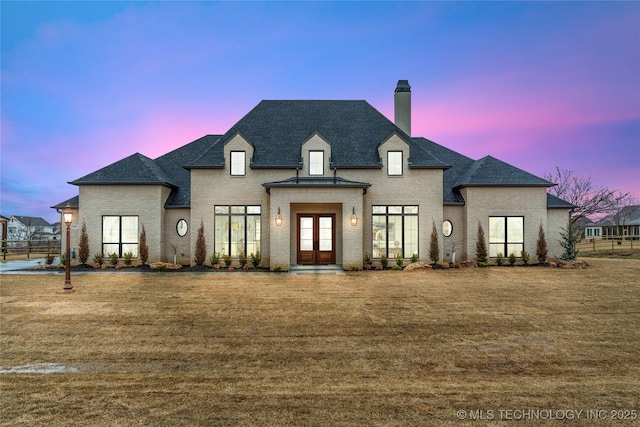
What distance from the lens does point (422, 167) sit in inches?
703

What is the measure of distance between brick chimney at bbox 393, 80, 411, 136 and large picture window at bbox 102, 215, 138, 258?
1823 cm

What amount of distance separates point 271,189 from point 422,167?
28.4 feet

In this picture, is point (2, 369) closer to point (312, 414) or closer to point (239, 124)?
point (312, 414)

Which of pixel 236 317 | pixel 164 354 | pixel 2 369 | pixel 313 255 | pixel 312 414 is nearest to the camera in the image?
pixel 312 414

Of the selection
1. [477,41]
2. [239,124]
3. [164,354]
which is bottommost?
[164,354]

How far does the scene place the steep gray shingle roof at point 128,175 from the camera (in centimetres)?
1794

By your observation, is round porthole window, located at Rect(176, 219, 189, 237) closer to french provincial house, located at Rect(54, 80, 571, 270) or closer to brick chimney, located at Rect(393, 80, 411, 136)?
french provincial house, located at Rect(54, 80, 571, 270)

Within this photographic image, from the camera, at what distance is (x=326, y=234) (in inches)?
703

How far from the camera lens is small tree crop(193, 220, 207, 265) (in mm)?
17469

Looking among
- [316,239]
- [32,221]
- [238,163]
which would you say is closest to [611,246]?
[316,239]

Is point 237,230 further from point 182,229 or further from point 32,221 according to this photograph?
point 32,221

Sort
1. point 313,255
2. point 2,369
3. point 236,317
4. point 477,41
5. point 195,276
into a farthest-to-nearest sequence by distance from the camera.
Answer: point 477,41 < point 313,255 < point 195,276 < point 236,317 < point 2,369

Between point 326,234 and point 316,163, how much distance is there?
414 cm

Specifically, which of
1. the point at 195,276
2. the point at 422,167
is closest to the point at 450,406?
the point at 195,276
